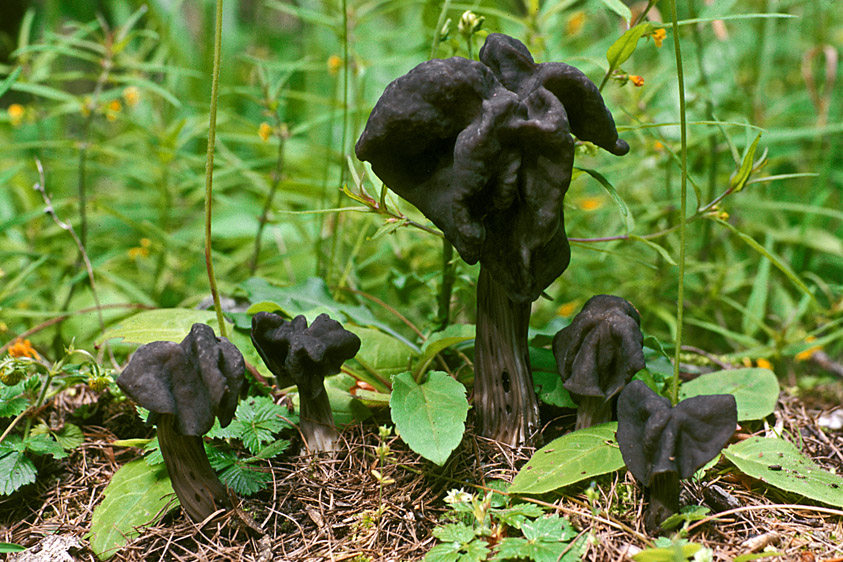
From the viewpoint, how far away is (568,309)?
3.77 m

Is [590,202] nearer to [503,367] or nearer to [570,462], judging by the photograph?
[503,367]

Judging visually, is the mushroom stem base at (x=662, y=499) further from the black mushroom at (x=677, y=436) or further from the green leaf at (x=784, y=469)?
A: the green leaf at (x=784, y=469)

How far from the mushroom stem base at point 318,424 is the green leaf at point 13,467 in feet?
2.72

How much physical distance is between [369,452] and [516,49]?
52.1 inches

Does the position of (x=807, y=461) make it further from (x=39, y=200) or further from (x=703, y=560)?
(x=39, y=200)

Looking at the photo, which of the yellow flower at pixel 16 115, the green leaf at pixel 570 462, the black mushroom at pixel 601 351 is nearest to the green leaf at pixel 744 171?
the black mushroom at pixel 601 351

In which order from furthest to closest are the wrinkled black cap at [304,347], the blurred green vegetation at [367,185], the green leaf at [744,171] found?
the blurred green vegetation at [367,185] → the green leaf at [744,171] → the wrinkled black cap at [304,347]

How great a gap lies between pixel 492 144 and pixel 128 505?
1466mm

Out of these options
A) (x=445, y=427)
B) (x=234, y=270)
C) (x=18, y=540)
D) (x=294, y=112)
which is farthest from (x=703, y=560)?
(x=294, y=112)

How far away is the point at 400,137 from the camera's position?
5.37 ft

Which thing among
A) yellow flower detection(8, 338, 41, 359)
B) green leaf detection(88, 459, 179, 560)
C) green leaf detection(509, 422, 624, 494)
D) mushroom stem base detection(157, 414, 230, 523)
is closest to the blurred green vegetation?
yellow flower detection(8, 338, 41, 359)

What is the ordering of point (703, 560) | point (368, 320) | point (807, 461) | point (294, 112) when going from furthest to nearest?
1. point (294, 112)
2. point (368, 320)
3. point (807, 461)
4. point (703, 560)

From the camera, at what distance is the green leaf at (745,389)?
2160 millimetres

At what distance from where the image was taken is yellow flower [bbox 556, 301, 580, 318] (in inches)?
147
